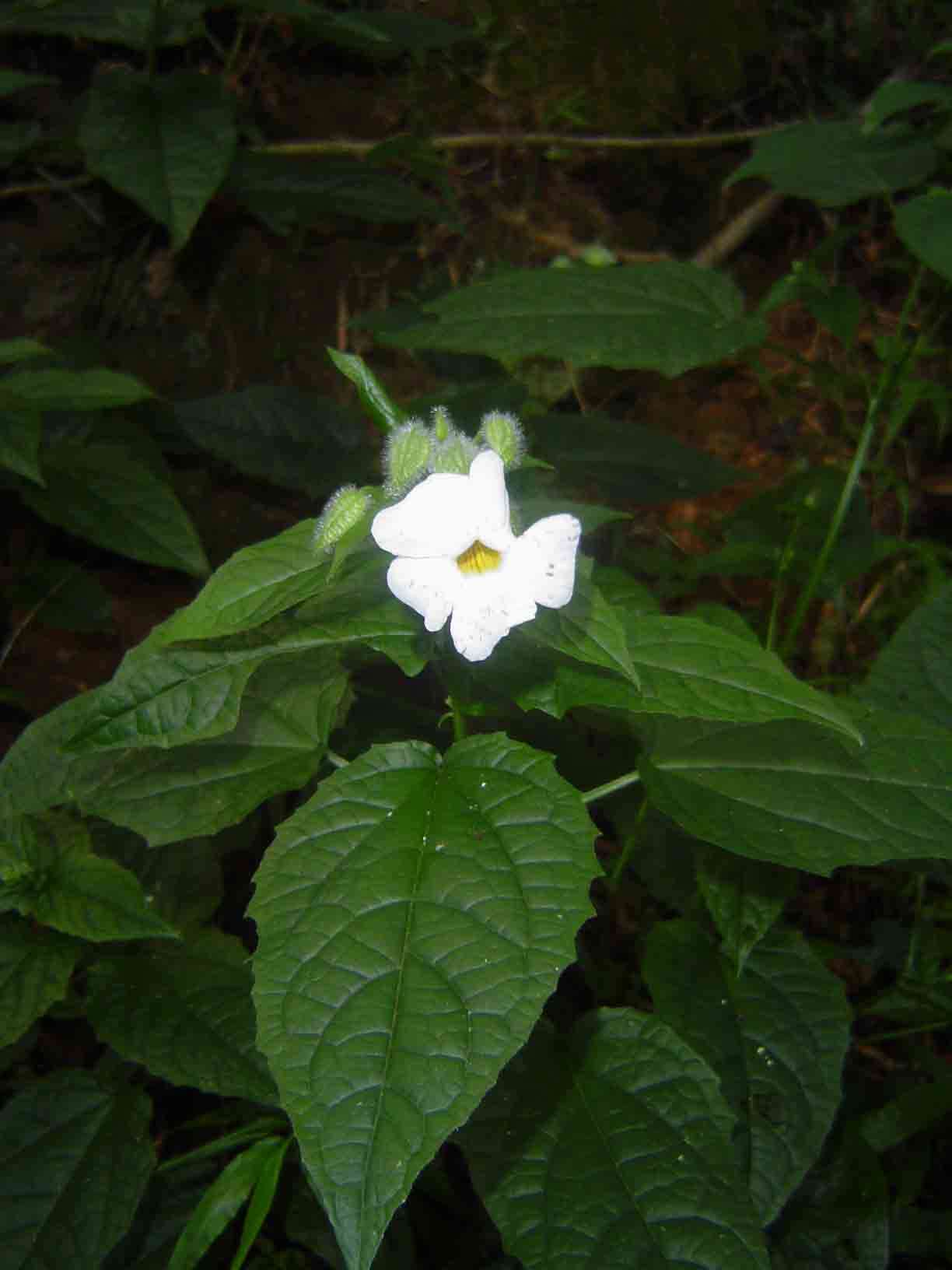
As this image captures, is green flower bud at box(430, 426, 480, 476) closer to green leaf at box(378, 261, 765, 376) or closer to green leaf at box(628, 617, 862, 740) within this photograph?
green leaf at box(628, 617, 862, 740)

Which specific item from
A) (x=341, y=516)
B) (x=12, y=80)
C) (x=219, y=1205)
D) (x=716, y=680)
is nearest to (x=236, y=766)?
(x=341, y=516)

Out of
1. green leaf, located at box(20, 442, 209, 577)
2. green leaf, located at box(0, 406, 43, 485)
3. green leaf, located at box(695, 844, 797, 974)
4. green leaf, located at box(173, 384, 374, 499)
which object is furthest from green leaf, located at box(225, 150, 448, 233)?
green leaf, located at box(695, 844, 797, 974)

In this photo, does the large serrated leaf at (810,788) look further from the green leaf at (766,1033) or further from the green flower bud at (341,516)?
the green flower bud at (341,516)

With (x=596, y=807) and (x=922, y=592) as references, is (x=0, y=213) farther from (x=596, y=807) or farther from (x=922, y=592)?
(x=922, y=592)

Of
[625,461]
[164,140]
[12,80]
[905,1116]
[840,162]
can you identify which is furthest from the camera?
[12,80]

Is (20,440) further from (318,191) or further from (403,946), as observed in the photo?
(403,946)

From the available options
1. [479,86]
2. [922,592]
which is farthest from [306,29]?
[922,592]
